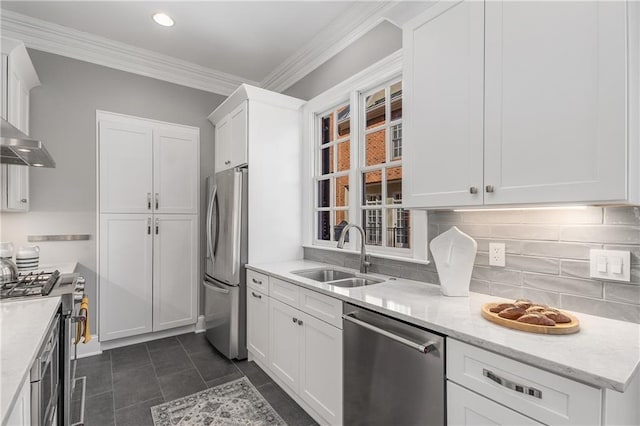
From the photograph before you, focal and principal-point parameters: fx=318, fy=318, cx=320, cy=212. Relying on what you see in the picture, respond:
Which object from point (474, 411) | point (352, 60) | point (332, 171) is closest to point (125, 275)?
point (332, 171)

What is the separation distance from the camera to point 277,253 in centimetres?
306

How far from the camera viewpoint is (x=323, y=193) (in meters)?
3.16

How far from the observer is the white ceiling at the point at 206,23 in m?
2.53

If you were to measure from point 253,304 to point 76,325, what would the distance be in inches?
48.0

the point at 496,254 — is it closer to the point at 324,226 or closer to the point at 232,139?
the point at 324,226

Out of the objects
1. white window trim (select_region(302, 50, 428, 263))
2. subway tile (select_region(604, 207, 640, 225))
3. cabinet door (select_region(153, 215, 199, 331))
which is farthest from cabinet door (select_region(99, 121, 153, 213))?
subway tile (select_region(604, 207, 640, 225))

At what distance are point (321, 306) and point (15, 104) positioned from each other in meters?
2.72

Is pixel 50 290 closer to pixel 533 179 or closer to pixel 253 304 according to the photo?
pixel 253 304

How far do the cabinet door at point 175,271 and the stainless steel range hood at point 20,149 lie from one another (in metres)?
1.25

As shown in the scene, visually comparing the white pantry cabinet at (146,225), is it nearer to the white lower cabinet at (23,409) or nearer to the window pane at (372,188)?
the window pane at (372,188)

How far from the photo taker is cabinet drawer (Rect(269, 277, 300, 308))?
2152 millimetres

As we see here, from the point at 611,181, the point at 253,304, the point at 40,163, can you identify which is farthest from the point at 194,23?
the point at 611,181

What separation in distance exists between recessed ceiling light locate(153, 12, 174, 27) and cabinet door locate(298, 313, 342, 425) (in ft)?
8.64

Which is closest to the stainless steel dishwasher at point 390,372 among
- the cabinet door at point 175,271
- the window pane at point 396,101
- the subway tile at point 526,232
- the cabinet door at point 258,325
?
the subway tile at point 526,232
